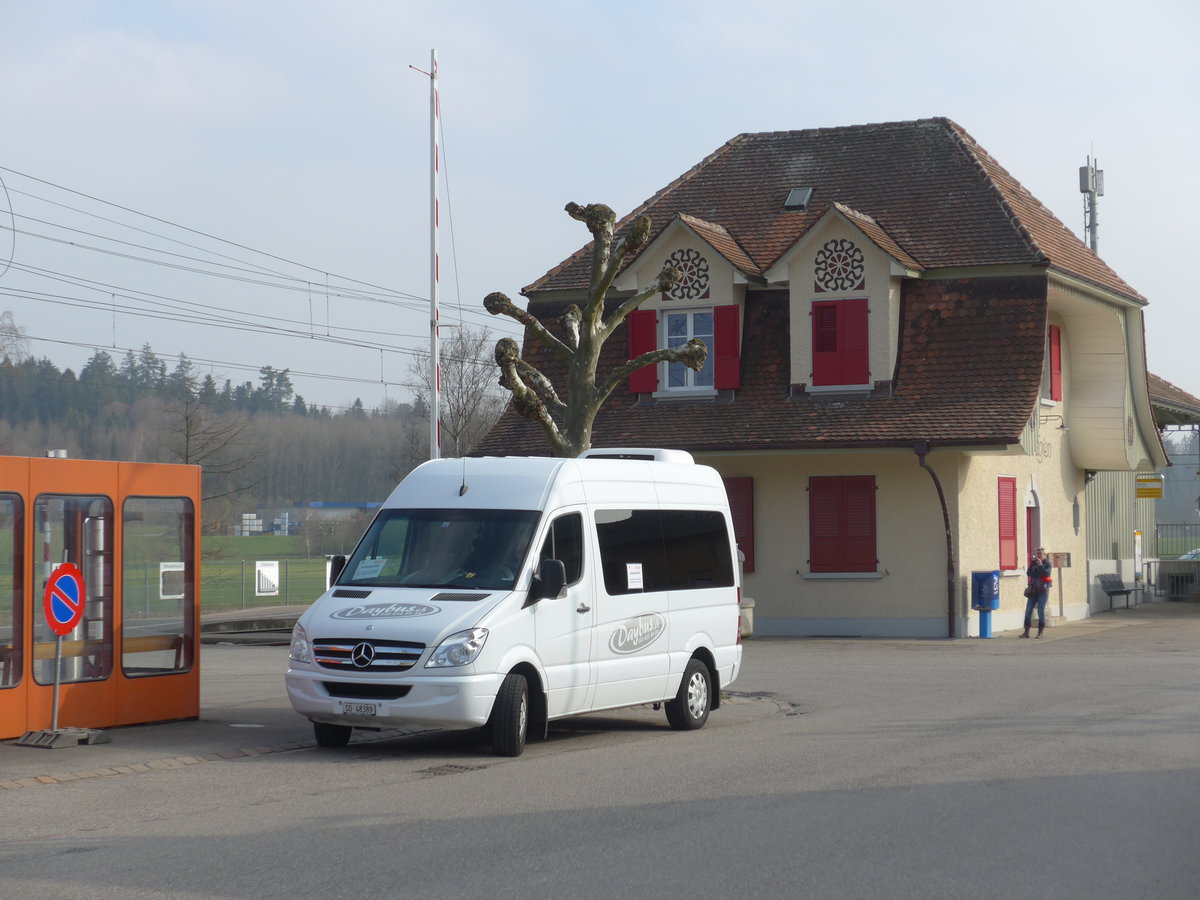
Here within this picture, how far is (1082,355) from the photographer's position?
108ft

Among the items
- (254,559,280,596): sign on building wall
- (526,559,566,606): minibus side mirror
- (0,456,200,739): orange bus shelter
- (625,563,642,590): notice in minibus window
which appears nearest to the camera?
(526,559,566,606): minibus side mirror

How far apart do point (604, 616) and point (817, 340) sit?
1636cm

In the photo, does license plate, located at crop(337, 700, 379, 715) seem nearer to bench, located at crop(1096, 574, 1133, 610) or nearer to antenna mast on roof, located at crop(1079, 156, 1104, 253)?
bench, located at crop(1096, 574, 1133, 610)

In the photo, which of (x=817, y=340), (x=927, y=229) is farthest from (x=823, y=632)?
(x=927, y=229)

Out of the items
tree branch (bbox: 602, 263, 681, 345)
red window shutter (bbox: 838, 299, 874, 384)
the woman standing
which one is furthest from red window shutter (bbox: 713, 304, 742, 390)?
tree branch (bbox: 602, 263, 681, 345)

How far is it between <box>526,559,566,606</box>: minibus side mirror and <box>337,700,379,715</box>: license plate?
1.51m

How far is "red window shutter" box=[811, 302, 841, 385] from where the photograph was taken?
1133 inches

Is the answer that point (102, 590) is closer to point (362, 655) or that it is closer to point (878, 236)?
point (362, 655)

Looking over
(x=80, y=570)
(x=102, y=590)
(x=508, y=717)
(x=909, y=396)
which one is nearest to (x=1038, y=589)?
(x=909, y=396)

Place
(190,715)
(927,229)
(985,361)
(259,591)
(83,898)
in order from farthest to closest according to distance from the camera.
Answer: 1. (259,591)
2. (927,229)
3. (985,361)
4. (190,715)
5. (83,898)

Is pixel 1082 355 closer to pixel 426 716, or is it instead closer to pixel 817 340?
pixel 817 340

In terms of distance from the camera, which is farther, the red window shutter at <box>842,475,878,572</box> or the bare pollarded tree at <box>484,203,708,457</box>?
the red window shutter at <box>842,475,878,572</box>

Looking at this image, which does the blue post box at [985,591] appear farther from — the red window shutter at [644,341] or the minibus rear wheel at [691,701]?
the minibus rear wheel at [691,701]

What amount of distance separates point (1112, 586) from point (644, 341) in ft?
48.2
